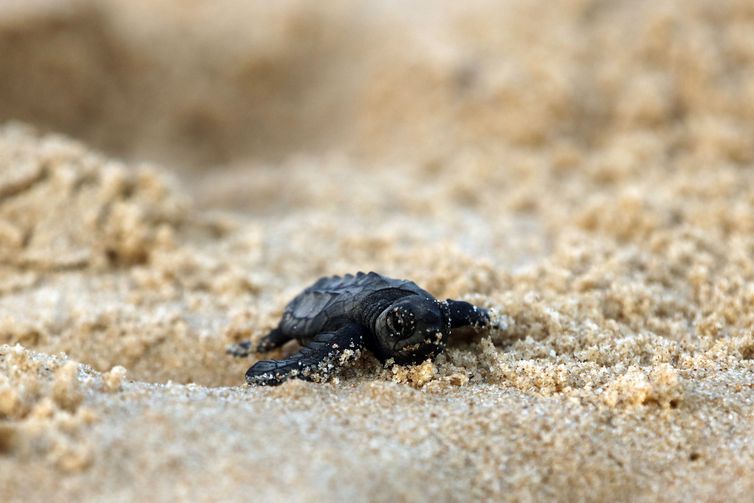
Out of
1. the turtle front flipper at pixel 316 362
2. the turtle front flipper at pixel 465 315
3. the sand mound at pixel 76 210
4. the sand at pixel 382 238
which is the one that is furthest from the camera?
the sand mound at pixel 76 210

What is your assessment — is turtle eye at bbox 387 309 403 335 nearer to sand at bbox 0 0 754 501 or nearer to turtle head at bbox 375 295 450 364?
turtle head at bbox 375 295 450 364

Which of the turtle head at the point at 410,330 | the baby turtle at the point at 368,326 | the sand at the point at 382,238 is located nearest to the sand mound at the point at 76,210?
the sand at the point at 382,238

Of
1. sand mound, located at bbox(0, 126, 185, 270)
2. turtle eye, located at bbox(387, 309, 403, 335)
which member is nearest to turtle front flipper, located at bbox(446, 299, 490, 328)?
turtle eye, located at bbox(387, 309, 403, 335)

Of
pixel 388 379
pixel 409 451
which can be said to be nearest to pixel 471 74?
pixel 388 379

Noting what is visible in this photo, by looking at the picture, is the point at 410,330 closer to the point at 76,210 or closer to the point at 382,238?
the point at 382,238

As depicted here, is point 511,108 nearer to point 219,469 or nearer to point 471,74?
point 471,74

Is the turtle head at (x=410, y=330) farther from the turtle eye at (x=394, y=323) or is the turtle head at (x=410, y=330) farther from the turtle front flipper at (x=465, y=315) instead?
the turtle front flipper at (x=465, y=315)

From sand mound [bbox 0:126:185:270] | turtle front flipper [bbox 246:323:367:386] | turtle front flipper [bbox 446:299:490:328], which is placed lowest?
turtle front flipper [bbox 246:323:367:386]
